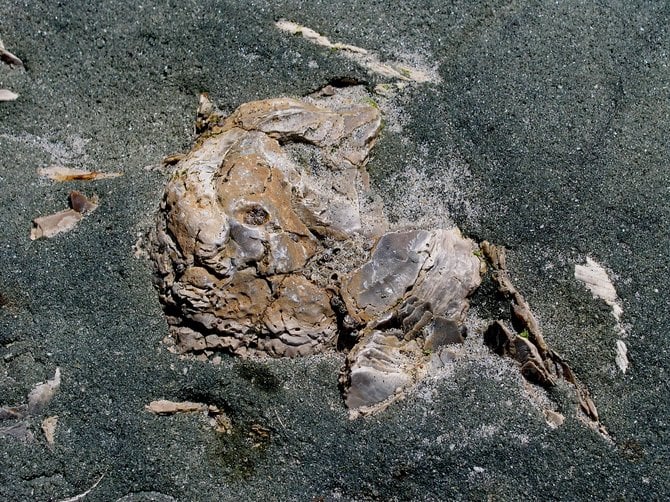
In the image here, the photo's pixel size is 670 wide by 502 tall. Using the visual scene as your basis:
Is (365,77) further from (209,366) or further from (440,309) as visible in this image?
(209,366)

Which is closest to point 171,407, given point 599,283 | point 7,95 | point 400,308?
point 400,308

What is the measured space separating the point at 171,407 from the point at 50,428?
0.70m

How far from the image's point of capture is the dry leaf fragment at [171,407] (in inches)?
155

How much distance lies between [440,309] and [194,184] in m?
1.58

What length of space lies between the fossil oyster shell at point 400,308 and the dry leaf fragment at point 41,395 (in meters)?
1.67

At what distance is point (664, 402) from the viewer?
3930mm

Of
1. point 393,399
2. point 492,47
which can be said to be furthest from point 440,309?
point 492,47

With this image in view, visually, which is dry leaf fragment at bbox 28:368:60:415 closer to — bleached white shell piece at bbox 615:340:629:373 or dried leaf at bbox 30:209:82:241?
dried leaf at bbox 30:209:82:241

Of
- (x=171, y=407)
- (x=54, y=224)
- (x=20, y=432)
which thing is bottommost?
(x=20, y=432)

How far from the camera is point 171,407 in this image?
3.94 metres

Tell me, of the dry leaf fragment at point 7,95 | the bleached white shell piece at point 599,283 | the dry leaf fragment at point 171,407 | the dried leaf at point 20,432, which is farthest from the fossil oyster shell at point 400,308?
the dry leaf fragment at point 7,95

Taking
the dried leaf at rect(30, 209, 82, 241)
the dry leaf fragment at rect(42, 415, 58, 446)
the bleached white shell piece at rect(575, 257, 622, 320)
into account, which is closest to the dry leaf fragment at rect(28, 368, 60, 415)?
the dry leaf fragment at rect(42, 415, 58, 446)

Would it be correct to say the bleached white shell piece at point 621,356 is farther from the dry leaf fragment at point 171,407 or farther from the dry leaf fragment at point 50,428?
the dry leaf fragment at point 50,428

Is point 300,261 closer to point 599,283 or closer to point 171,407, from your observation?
point 171,407
